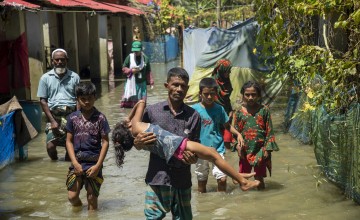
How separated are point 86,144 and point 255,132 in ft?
6.61

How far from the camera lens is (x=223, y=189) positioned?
7.29 m

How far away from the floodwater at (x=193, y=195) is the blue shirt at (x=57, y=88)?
996 mm

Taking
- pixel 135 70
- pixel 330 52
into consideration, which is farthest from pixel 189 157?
pixel 135 70

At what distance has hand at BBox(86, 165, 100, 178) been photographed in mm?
6180

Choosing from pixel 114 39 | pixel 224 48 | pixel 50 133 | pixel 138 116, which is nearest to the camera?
pixel 138 116

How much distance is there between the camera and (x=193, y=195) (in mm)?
7258

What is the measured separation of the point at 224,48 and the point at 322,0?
880 centimetres

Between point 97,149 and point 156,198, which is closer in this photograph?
point 156,198

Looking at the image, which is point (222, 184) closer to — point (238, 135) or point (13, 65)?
point (238, 135)

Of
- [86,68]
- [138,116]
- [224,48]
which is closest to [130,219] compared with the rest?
[138,116]

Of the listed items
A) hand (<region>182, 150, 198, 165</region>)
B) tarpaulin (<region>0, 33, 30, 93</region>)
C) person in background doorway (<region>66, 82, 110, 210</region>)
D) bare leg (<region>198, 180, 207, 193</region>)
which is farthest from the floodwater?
tarpaulin (<region>0, 33, 30, 93</region>)

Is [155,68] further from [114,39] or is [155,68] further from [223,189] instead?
[223,189]

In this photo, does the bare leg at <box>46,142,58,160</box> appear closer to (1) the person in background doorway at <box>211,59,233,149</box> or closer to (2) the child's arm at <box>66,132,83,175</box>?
(2) the child's arm at <box>66,132,83,175</box>

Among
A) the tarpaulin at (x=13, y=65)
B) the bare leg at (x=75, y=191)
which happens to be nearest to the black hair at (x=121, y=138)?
the bare leg at (x=75, y=191)
